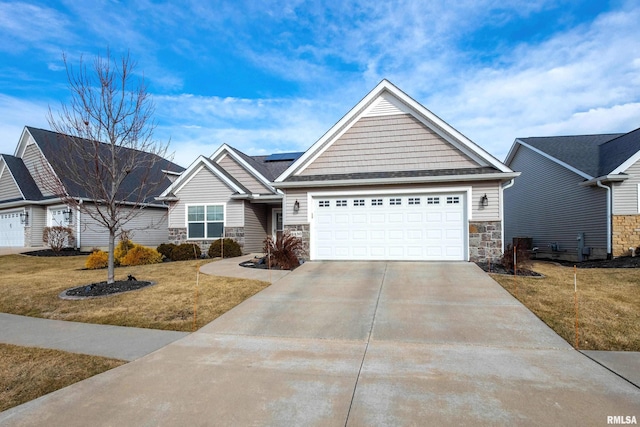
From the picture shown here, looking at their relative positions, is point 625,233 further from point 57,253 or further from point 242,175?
point 57,253

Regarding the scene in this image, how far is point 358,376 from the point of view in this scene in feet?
15.8

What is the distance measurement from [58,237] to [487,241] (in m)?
22.2

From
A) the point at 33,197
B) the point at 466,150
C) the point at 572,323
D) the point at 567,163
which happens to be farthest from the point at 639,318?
the point at 33,197

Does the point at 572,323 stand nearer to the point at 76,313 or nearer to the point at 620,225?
the point at 76,313

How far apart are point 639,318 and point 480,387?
4803 mm

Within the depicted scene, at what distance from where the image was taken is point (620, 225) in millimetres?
14789

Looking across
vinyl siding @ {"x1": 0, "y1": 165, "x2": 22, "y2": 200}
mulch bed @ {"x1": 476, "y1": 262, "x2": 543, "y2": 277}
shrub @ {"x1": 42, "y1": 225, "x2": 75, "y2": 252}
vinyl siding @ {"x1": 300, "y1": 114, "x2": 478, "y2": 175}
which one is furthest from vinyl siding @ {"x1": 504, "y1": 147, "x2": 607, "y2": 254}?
vinyl siding @ {"x1": 0, "y1": 165, "x2": 22, "y2": 200}

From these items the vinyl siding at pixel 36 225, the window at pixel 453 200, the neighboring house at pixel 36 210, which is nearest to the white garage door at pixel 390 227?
the window at pixel 453 200

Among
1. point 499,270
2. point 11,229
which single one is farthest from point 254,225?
point 11,229

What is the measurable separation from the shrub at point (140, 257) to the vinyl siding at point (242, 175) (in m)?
5.81

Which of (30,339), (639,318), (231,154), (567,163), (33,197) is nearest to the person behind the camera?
(30,339)

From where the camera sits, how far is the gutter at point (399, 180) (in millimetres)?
12367

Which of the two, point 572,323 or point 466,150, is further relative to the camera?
point 466,150

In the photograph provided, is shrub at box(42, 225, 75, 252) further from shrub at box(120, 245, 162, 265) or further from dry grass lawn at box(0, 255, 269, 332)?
dry grass lawn at box(0, 255, 269, 332)
